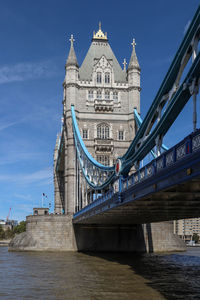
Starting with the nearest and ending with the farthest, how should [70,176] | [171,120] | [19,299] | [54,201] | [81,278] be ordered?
[19,299]
[171,120]
[81,278]
[70,176]
[54,201]

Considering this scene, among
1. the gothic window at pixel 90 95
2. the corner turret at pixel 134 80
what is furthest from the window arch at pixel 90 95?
the corner turret at pixel 134 80

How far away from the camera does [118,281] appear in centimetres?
2544

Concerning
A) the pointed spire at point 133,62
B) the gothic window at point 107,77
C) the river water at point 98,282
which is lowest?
the river water at point 98,282

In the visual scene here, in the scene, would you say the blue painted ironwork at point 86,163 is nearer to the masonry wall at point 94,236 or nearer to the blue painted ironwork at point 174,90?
the masonry wall at point 94,236

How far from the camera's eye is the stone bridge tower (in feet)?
208

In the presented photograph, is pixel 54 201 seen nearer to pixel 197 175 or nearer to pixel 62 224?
pixel 62 224

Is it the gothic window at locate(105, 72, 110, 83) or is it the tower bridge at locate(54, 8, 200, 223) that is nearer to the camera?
the tower bridge at locate(54, 8, 200, 223)

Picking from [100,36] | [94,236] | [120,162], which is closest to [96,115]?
[100,36]

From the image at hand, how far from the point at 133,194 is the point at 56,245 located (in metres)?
30.0

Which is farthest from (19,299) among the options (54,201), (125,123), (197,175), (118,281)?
(54,201)

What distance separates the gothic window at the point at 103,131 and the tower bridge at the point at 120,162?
146 mm

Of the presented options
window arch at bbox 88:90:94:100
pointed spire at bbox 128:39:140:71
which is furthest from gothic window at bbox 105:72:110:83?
pointed spire at bbox 128:39:140:71

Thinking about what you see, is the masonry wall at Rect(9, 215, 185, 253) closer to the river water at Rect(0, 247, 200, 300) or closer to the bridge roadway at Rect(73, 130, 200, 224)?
the river water at Rect(0, 247, 200, 300)

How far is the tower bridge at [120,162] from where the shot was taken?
19.3 metres
